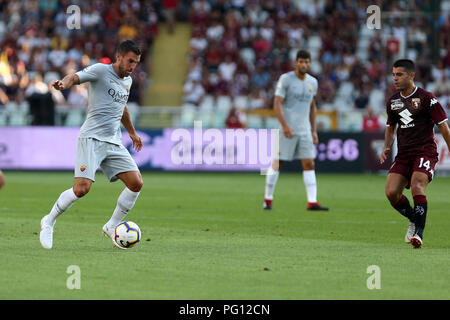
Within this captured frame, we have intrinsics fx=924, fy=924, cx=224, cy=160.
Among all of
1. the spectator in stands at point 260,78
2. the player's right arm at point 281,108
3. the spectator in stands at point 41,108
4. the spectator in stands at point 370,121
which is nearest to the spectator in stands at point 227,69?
the spectator in stands at point 260,78

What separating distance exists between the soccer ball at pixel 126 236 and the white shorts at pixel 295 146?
599cm

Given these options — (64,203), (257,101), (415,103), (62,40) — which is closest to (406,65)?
(415,103)

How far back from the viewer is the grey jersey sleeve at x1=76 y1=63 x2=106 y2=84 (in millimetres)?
9555

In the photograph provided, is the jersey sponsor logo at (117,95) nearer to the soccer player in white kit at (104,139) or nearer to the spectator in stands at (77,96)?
the soccer player in white kit at (104,139)

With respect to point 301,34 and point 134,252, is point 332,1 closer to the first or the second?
point 301,34

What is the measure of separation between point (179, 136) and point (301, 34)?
27.4 feet

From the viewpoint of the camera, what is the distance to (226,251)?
31.4ft

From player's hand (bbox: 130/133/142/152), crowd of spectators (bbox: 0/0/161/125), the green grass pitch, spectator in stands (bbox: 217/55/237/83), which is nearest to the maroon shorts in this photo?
the green grass pitch

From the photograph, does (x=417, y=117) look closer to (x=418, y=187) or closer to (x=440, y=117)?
(x=440, y=117)

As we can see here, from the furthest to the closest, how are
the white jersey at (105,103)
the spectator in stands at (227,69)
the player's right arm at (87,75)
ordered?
the spectator in stands at (227,69) → the white jersey at (105,103) → the player's right arm at (87,75)

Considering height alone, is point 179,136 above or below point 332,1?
below

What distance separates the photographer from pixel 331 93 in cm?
3012

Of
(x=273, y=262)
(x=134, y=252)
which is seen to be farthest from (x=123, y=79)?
(x=273, y=262)

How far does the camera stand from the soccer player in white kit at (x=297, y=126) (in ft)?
49.7
